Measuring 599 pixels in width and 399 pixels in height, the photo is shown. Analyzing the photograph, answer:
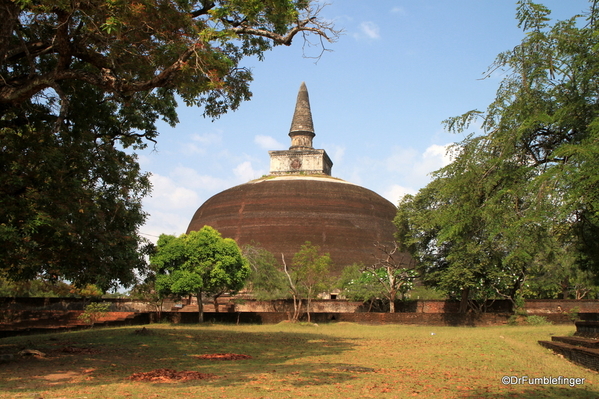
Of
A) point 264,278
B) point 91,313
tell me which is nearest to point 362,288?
point 264,278

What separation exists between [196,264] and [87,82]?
1700cm

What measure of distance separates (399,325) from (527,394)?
17.0 meters

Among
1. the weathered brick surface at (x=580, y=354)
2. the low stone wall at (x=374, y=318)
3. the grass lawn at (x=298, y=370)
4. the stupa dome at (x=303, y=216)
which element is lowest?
the grass lawn at (x=298, y=370)

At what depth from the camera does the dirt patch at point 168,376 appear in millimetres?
7746

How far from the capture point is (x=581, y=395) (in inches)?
257

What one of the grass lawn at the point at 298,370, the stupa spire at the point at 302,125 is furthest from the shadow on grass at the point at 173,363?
the stupa spire at the point at 302,125

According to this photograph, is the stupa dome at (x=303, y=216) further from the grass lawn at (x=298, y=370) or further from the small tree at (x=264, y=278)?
the grass lawn at (x=298, y=370)

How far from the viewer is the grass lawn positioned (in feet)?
22.1

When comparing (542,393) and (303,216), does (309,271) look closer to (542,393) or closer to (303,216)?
(303,216)

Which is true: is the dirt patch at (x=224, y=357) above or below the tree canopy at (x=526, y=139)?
below

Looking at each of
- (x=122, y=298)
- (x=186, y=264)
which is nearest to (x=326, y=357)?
(x=186, y=264)

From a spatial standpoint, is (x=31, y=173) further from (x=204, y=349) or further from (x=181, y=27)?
(x=204, y=349)

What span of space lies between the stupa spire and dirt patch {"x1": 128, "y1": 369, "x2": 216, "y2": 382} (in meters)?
48.5

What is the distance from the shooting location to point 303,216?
45344mm
